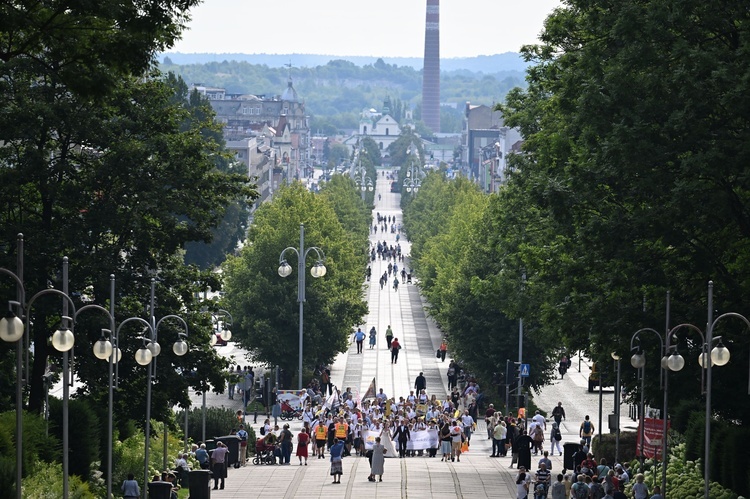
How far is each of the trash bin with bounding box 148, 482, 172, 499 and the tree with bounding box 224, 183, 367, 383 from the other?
3694 centimetres

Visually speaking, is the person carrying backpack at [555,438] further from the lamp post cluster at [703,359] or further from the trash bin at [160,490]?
the trash bin at [160,490]

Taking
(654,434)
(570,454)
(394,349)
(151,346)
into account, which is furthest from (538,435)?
(394,349)

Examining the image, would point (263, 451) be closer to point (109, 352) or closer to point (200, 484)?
point (200, 484)

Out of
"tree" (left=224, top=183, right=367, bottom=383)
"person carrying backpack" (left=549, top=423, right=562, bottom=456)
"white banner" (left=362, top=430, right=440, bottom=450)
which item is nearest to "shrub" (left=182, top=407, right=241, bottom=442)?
"white banner" (left=362, top=430, right=440, bottom=450)

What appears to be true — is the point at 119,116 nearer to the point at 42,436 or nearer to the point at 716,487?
the point at 42,436

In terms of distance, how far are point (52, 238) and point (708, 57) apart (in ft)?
52.9

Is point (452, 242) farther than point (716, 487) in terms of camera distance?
Yes

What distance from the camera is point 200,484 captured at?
131 ft

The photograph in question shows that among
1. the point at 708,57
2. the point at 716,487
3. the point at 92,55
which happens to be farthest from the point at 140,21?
the point at 716,487

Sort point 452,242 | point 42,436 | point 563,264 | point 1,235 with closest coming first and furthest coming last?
1. point 42,436
2. point 1,235
3. point 563,264
4. point 452,242

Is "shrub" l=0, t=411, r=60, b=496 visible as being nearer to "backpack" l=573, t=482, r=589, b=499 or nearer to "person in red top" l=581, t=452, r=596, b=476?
"backpack" l=573, t=482, r=589, b=499

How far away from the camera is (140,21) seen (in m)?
24.6

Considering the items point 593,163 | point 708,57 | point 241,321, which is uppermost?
point 708,57

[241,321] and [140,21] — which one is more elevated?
[140,21]
